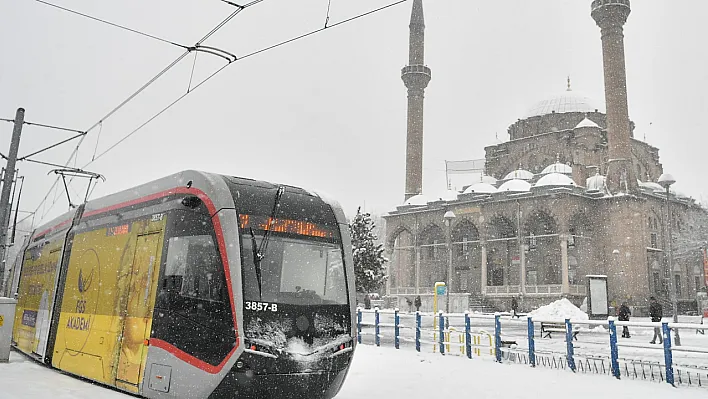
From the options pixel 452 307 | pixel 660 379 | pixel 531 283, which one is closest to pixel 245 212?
pixel 660 379

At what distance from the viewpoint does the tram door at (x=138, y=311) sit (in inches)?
268

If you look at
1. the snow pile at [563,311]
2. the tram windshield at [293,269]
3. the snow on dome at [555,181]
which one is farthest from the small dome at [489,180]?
the tram windshield at [293,269]

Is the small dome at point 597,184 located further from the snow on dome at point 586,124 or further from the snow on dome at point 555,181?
the snow on dome at point 586,124

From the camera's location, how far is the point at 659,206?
38.8m

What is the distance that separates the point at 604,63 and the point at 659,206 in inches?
392

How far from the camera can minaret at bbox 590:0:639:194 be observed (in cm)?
3706

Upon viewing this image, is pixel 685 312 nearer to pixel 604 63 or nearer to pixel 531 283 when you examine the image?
pixel 531 283

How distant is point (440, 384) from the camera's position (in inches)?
339

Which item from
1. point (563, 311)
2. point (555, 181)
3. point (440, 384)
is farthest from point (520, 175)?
point (440, 384)

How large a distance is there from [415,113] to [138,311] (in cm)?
4178

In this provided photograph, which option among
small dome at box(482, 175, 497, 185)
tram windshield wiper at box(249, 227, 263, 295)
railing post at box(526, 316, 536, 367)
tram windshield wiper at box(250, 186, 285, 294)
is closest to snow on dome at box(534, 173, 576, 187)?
small dome at box(482, 175, 497, 185)

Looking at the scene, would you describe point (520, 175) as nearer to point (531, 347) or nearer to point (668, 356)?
point (531, 347)

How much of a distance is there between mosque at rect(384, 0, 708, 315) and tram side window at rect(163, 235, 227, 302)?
2581 cm

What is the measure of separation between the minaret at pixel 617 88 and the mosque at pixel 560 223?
2.5 inches
